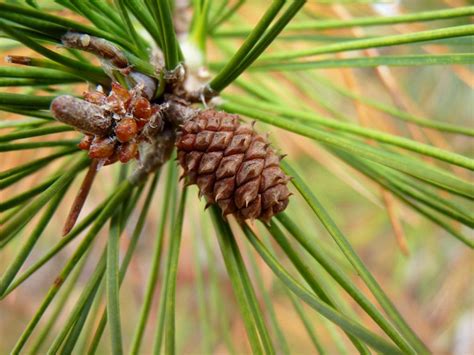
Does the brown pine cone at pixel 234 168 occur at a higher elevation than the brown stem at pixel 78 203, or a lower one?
higher

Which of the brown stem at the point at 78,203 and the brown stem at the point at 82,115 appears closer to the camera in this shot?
the brown stem at the point at 82,115

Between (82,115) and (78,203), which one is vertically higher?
(82,115)

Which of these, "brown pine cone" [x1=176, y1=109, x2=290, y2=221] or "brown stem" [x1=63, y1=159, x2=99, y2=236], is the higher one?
"brown pine cone" [x1=176, y1=109, x2=290, y2=221]

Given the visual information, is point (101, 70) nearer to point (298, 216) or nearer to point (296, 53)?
point (296, 53)

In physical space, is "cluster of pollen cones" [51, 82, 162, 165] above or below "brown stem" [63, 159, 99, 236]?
above

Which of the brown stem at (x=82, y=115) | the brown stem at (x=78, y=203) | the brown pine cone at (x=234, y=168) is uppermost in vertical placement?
the brown stem at (x=82, y=115)

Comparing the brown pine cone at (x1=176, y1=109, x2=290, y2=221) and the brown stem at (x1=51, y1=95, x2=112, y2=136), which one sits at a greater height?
the brown stem at (x1=51, y1=95, x2=112, y2=136)

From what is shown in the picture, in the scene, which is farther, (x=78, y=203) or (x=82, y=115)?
(x=78, y=203)

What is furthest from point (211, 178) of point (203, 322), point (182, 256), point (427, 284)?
point (427, 284)

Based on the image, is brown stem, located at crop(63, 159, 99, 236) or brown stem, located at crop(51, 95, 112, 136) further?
brown stem, located at crop(63, 159, 99, 236)

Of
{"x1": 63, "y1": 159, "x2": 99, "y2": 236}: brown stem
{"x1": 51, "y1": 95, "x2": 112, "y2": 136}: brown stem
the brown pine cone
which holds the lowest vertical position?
{"x1": 63, "y1": 159, "x2": 99, "y2": 236}: brown stem
